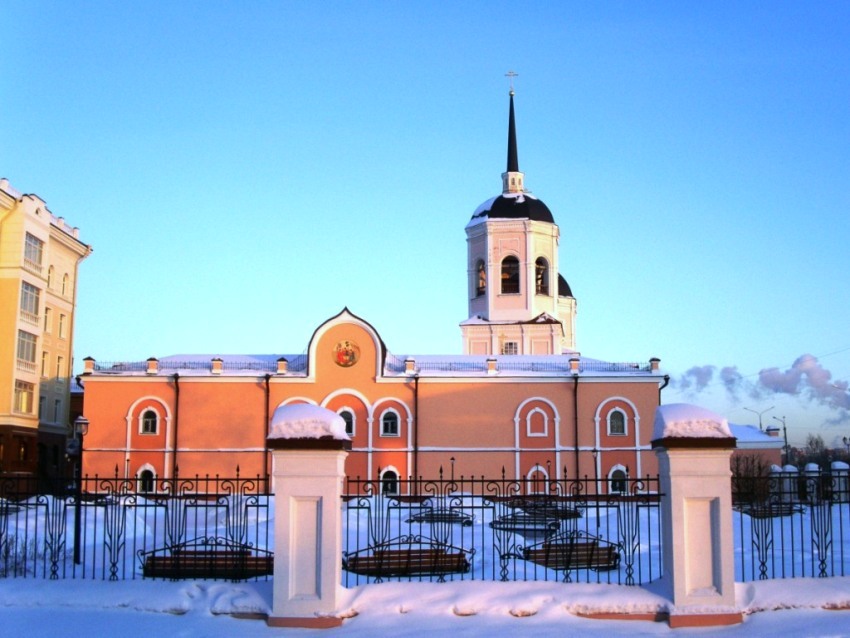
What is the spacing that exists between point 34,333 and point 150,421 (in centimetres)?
641

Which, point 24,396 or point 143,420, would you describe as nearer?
point 143,420

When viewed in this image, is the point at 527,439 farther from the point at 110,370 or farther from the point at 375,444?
the point at 110,370

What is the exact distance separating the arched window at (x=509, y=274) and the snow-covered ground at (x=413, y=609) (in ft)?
103

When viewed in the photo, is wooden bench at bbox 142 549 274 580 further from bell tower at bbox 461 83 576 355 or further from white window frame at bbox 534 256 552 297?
white window frame at bbox 534 256 552 297

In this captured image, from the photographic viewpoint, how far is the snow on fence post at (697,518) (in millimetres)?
7562

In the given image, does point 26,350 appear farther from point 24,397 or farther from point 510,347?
point 510,347

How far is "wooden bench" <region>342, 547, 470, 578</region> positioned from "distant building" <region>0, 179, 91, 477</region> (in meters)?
23.3

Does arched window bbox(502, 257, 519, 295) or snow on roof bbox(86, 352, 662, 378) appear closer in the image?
snow on roof bbox(86, 352, 662, 378)

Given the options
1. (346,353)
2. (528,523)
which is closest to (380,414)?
(346,353)

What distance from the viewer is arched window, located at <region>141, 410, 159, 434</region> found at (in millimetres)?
30859

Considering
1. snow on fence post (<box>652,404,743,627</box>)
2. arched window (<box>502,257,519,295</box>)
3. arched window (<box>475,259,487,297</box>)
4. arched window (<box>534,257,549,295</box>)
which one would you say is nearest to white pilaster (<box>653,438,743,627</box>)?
snow on fence post (<box>652,404,743,627</box>)

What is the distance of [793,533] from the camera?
13.2 m

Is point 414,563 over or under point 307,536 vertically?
under

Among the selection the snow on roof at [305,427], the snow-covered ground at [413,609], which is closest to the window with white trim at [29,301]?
the snow-covered ground at [413,609]
